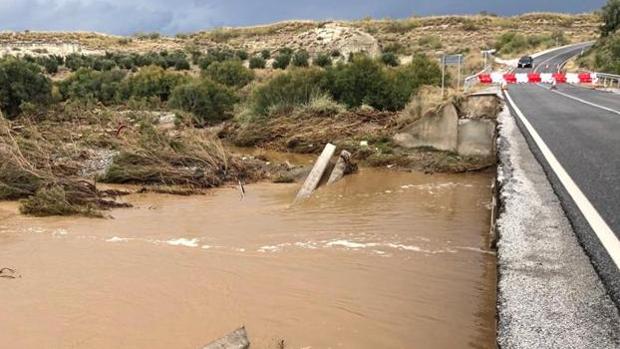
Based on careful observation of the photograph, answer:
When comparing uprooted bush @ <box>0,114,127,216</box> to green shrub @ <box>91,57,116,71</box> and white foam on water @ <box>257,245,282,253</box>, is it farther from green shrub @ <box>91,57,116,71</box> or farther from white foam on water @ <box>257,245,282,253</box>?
green shrub @ <box>91,57,116,71</box>

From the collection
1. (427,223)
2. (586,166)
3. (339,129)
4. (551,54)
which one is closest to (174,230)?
(427,223)

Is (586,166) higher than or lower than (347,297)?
higher

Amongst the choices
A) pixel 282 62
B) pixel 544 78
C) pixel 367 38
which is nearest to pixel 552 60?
pixel 367 38

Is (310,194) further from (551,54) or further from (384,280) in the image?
(551,54)

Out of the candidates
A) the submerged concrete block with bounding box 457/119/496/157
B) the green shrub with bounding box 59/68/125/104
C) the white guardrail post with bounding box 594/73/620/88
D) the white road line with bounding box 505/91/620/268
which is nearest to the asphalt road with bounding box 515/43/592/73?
the white guardrail post with bounding box 594/73/620/88

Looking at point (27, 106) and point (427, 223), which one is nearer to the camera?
point (427, 223)

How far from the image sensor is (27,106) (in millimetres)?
25312

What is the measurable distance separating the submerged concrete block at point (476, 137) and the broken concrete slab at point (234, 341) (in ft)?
39.6

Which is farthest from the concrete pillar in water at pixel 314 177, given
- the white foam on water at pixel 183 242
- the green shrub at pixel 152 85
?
the green shrub at pixel 152 85

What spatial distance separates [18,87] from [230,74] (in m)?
14.3

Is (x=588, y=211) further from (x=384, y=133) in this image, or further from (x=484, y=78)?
(x=484, y=78)

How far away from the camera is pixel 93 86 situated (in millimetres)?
37688

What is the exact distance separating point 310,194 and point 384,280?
6.45 meters

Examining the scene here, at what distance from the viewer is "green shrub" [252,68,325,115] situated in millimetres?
25734
